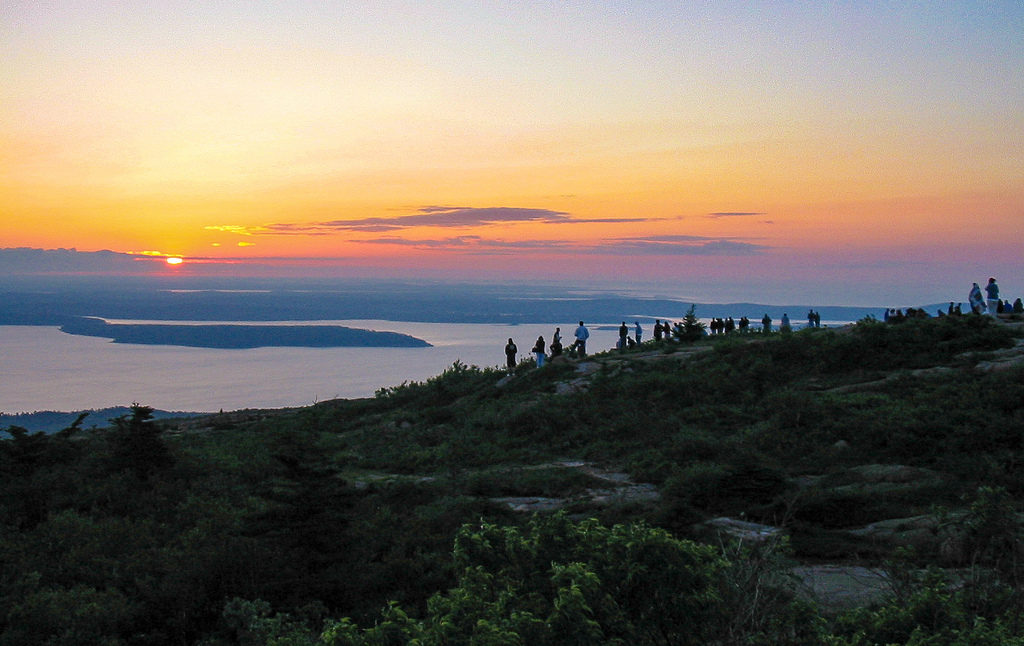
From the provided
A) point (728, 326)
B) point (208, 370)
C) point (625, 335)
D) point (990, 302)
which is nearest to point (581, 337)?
point (625, 335)

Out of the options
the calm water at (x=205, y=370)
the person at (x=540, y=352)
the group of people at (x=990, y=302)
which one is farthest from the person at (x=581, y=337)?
the group of people at (x=990, y=302)

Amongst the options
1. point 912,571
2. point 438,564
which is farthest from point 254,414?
point 912,571

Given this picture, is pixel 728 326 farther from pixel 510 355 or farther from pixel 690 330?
pixel 510 355

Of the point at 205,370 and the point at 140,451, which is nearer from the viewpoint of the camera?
the point at 140,451

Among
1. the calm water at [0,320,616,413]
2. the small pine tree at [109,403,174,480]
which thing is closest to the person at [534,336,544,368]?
the calm water at [0,320,616,413]

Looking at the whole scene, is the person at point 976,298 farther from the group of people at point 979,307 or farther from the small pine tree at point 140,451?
the small pine tree at point 140,451

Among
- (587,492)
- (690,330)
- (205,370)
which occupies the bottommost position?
(205,370)

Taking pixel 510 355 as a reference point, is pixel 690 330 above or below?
above
